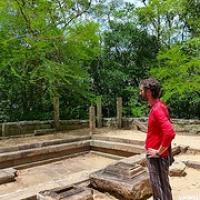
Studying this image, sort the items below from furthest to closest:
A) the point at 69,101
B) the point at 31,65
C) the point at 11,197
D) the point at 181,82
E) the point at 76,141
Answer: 1. the point at 69,101
2. the point at 31,65
3. the point at 181,82
4. the point at 76,141
5. the point at 11,197

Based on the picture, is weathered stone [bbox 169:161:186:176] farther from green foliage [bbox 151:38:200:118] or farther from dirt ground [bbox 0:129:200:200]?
green foliage [bbox 151:38:200:118]

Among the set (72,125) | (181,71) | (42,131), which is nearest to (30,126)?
(42,131)

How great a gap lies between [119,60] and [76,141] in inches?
333

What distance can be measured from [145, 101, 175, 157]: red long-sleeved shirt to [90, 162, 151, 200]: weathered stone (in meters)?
1.16

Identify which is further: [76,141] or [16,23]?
[16,23]

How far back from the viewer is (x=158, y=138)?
3275mm

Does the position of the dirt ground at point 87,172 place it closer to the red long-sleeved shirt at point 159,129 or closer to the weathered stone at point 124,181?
the weathered stone at point 124,181

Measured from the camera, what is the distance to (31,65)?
1223 cm

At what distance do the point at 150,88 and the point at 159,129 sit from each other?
426 mm

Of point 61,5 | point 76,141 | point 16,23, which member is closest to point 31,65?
point 16,23

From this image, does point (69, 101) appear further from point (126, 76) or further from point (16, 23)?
point (16, 23)

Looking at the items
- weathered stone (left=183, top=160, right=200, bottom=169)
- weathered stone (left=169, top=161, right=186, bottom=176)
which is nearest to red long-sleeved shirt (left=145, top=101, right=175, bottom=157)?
weathered stone (left=169, top=161, right=186, bottom=176)

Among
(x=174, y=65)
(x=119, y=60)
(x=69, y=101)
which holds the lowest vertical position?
(x=69, y=101)

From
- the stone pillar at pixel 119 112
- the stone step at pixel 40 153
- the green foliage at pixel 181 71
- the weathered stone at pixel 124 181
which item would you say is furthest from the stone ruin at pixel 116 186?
the stone pillar at pixel 119 112
